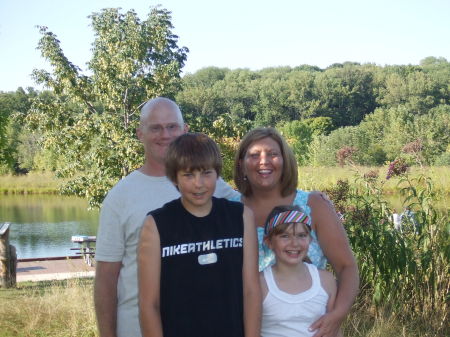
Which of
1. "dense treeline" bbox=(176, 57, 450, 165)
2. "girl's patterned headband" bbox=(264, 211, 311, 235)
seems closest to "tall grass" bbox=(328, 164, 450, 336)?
"girl's patterned headband" bbox=(264, 211, 311, 235)

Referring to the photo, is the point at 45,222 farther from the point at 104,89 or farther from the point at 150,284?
the point at 150,284

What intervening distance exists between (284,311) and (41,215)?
83.8 ft

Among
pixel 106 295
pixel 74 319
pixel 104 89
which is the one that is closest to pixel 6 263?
pixel 104 89

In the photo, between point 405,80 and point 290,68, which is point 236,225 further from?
point 290,68

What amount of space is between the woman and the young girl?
5 centimetres

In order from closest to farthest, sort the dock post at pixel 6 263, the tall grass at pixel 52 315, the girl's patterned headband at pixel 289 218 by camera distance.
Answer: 1. the girl's patterned headband at pixel 289 218
2. the tall grass at pixel 52 315
3. the dock post at pixel 6 263

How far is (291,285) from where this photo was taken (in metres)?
2.28

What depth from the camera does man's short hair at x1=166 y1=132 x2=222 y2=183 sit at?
199 centimetres

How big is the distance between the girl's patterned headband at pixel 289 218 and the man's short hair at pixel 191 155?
1.06ft

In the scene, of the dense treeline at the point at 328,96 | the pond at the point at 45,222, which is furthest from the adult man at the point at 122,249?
the dense treeline at the point at 328,96

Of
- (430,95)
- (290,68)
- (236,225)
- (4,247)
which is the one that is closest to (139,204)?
(236,225)

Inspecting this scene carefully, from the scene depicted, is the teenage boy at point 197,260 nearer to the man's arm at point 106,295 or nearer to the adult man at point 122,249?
the adult man at point 122,249

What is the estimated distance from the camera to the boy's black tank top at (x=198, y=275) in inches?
75.7

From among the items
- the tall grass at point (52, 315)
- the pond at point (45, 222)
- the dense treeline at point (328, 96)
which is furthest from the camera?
the dense treeline at point (328, 96)
